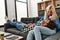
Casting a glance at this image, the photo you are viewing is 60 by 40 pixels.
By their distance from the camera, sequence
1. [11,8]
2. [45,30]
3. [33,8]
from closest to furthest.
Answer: [45,30]
[11,8]
[33,8]

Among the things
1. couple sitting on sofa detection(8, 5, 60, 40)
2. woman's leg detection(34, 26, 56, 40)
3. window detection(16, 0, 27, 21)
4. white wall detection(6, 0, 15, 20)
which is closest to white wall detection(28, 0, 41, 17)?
window detection(16, 0, 27, 21)

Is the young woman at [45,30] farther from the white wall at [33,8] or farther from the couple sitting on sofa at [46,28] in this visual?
the white wall at [33,8]

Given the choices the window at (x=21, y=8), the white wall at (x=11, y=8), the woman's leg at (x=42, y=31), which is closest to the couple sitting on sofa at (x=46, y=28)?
the woman's leg at (x=42, y=31)

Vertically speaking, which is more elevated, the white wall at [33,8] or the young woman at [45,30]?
the white wall at [33,8]

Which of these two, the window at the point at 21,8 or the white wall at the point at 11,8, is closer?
the white wall at the point at 11,8

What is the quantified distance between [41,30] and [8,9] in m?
3.17

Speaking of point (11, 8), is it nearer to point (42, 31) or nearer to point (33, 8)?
point (33, 8)

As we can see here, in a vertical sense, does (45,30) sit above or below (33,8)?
below

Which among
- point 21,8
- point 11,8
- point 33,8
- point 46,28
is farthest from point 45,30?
point 21,8

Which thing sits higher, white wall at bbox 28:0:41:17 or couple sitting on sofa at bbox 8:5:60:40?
white wall at bbox 28:0:41:17

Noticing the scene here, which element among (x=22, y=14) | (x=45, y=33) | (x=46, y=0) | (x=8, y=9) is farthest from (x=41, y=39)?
(x=22, y=14)

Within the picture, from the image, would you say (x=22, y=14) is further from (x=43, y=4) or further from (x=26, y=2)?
(x=43, y=4)

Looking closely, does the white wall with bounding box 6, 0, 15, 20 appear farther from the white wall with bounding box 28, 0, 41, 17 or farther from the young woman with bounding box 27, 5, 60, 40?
the young woman with bounding box 27, 5, 60, 40

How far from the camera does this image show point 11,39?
7.33ft
